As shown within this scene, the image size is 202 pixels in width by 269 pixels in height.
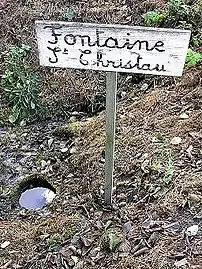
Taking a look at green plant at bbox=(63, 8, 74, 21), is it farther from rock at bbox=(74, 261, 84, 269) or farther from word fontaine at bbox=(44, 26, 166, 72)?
rock at bbox=(74, 261, 84, 269)

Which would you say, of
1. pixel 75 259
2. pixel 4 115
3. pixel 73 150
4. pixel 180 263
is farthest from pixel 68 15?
pixel 180 263

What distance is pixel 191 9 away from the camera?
4855mm

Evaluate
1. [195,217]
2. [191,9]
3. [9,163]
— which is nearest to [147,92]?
[191,9]

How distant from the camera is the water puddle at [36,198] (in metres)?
3.71

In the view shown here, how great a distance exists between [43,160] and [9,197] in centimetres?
52

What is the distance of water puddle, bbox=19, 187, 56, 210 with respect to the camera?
12.2ft

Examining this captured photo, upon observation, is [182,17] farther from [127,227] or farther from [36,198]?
[127,227]

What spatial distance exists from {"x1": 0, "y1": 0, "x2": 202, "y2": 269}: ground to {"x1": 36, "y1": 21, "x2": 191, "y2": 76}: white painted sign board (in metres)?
0.97

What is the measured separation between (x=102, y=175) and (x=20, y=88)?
1.63 metres

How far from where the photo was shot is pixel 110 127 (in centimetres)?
294

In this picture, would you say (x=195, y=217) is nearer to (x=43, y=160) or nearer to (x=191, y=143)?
(x=191, y=143)

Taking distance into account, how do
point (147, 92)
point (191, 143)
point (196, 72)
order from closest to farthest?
point (191, 143) < point (196, 72) < point (147, 92)

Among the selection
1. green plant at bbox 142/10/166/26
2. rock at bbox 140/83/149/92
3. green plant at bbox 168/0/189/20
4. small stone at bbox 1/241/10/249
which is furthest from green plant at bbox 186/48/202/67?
small stone at bbox 1/241/10/249

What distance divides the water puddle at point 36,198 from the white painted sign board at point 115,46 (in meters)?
1.46
